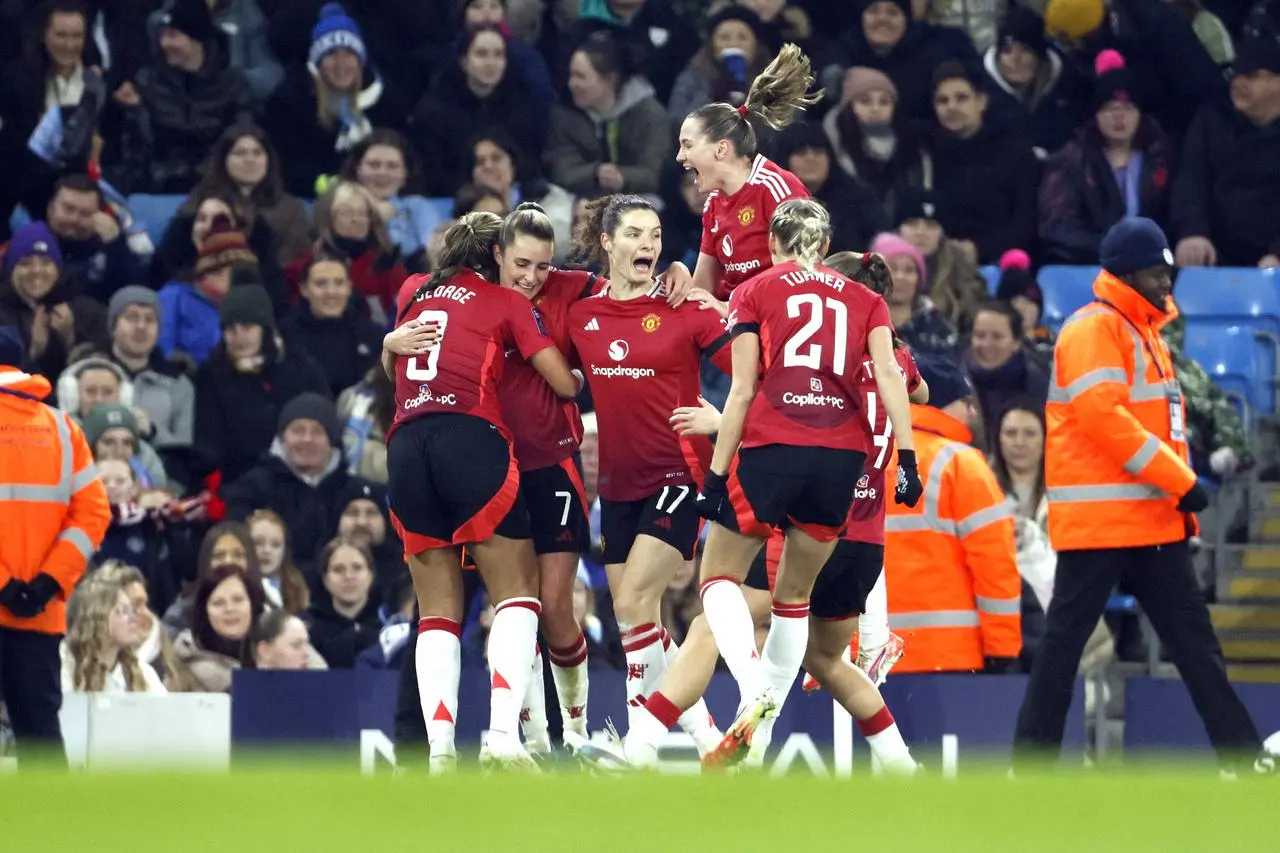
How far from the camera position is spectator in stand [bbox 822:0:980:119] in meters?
A: 16.8

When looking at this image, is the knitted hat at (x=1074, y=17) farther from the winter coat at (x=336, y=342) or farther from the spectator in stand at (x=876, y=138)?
the winter coat at (x=336, y=342)

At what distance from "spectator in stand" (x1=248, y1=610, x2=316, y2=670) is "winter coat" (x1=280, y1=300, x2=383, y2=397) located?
262 centimetres

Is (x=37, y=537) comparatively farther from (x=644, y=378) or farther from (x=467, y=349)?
(x=644, y=378)

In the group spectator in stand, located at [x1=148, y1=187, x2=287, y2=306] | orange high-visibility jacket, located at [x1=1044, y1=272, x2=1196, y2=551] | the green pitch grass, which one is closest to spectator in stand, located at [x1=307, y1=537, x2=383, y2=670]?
spectator in stand, located at [x1=148, y1=187, x2=287, y2=306]

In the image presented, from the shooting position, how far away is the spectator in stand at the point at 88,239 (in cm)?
1538

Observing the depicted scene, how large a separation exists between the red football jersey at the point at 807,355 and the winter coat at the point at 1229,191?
24.7 feet

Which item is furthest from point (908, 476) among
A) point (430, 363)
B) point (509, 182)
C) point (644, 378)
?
point (509, 182)

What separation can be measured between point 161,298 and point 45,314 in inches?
31.5

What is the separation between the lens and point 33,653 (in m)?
10.9

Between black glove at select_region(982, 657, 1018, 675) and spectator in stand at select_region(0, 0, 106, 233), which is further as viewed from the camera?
spectator in stand at select_region(0, 0, 106, 233)

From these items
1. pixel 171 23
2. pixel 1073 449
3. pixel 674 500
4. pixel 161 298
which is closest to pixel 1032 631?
pixel 1073 449

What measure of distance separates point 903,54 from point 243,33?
4471mm

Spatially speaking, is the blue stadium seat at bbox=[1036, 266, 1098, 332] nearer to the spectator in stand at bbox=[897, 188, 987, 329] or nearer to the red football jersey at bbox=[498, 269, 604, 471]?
the spectator in stand at bbox=[897, 188, 987, 329]

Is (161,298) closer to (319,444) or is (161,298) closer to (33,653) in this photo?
(319,444)
